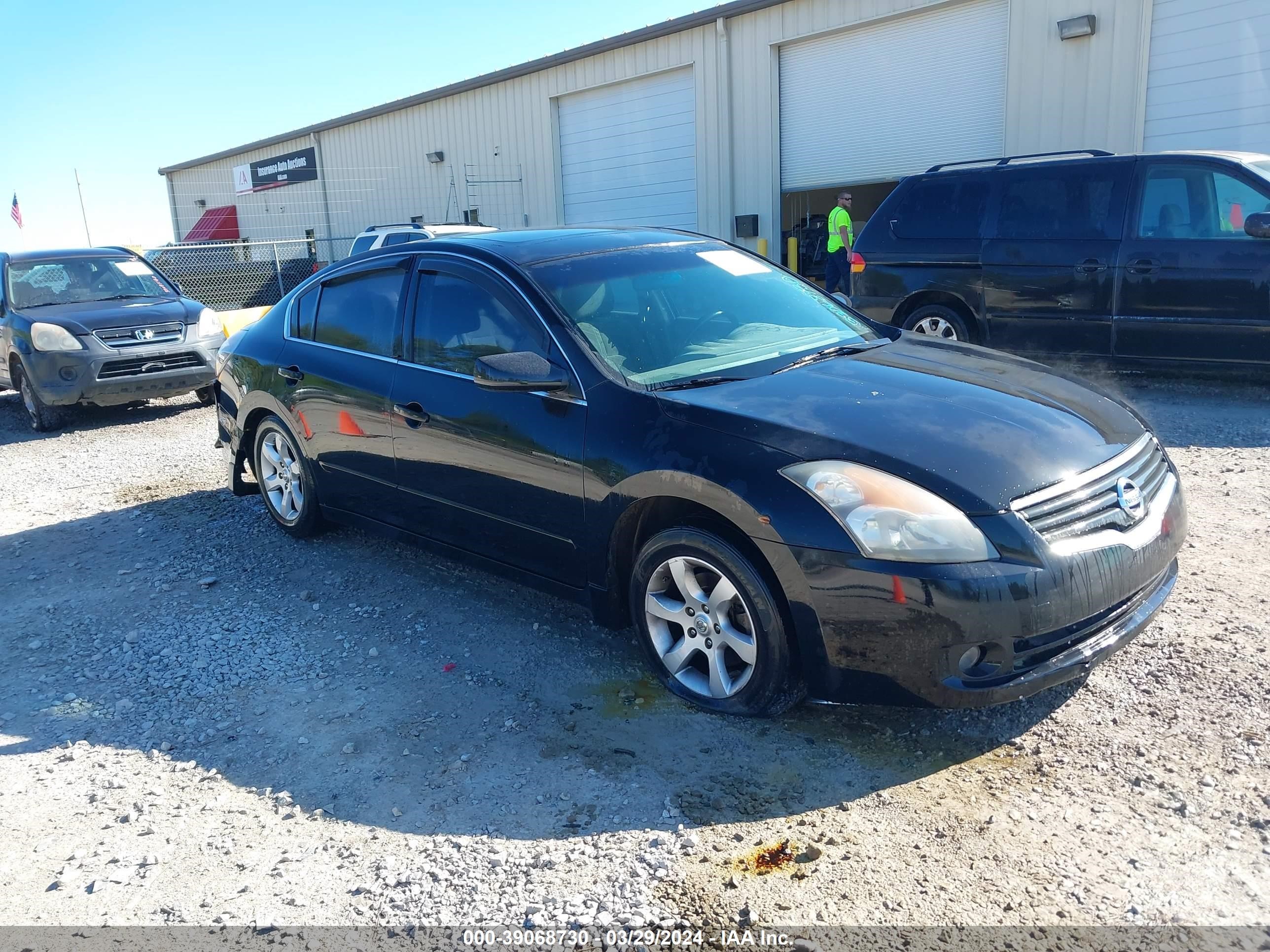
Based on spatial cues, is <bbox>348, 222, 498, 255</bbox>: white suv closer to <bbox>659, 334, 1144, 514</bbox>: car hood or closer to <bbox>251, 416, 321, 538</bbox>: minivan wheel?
<bbox>251, 416, 321, 538</bbox>: minivan wheel

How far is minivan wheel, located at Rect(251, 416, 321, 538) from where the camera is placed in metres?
5.36

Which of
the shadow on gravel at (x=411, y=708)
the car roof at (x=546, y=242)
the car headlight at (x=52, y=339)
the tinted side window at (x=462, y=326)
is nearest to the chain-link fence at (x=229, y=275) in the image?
the car headlight at (x=52, y=339)

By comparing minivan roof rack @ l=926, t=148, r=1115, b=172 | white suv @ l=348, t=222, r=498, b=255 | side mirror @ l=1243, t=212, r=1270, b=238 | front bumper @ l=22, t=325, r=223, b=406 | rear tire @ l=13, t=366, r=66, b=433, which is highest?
minivan roof rack @ l=926, t=148, r=1115, b=172

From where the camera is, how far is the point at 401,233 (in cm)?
1383

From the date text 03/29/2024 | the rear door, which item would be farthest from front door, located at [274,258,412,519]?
the rear door

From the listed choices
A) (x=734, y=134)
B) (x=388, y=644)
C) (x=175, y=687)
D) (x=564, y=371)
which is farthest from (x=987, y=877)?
(x=734, y=134)

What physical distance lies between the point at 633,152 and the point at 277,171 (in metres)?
17.0

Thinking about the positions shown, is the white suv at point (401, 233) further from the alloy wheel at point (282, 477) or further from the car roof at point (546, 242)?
the car roof at point (546, 242)

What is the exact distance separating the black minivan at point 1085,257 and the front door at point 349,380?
5691mm

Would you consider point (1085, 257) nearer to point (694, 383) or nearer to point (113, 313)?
point (694, 383)

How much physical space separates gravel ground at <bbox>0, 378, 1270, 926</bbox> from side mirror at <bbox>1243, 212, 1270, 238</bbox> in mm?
3435

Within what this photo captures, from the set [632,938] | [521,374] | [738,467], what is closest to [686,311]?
[521,374]

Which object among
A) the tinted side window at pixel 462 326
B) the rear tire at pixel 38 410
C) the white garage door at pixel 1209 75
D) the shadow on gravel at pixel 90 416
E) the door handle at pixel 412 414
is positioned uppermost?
the white garage door at pixel 1209 75

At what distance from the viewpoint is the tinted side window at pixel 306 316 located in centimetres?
522
